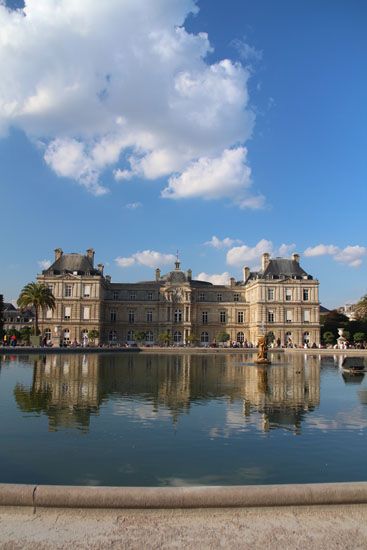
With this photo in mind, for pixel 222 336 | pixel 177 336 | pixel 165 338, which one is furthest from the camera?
pixel 177 336

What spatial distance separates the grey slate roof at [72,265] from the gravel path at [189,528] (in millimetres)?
78930

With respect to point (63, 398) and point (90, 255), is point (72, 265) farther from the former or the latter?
point (63, 398)

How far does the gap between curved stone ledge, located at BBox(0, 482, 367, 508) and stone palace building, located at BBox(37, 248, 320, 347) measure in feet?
240

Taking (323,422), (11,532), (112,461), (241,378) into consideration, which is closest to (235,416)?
(323,422)

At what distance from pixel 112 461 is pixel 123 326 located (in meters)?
79.6

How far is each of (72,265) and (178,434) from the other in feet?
245

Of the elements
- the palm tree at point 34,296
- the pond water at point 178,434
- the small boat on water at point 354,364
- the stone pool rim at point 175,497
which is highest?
the palm tree at point 34,296

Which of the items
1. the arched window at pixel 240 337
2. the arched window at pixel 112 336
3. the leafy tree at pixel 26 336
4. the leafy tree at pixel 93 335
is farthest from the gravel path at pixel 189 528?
the arched window at pixel 240 337

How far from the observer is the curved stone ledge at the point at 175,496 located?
237 inches

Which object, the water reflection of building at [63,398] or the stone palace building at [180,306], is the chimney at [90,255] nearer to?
the stone palace building at [180,306]

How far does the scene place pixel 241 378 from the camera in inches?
1026

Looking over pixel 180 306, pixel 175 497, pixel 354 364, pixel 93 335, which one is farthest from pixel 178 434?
pixel 180 306

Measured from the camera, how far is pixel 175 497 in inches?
237

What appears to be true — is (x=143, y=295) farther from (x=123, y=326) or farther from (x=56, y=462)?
(x=56, y=462)
